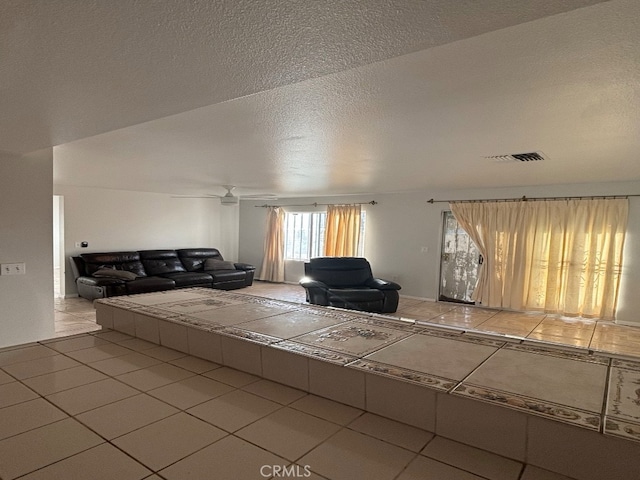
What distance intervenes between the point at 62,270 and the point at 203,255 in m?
2.73

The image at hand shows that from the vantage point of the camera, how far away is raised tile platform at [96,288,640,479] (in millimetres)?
725

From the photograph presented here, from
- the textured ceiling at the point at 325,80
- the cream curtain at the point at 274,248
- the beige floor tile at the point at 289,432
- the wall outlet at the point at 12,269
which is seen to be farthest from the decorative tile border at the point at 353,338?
the cream curtain at the point at 274,248

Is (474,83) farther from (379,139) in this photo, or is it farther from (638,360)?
(638,360)

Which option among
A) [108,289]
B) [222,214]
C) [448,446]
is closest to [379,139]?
[448,446]

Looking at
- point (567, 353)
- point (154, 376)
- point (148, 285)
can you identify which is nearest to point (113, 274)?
point (148, 285)

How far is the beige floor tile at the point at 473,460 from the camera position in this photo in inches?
27.9

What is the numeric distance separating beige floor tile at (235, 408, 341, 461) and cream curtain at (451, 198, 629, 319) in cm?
611

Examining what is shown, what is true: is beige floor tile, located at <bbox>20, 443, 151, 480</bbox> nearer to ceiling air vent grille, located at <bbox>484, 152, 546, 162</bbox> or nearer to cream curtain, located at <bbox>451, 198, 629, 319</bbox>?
ceiling air vent grille, located at <bbox>484, 152, 546, 162</bbox>

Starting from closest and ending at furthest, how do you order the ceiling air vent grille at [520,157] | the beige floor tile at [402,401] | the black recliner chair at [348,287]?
the beige floor tile at [402,401]
the ceiling air vent grille at [520,157]
the black recliner chair at [348,287]

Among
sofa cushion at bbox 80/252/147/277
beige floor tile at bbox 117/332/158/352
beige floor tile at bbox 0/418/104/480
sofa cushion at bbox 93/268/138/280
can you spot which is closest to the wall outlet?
beige floor tile at bbox 117/332/158/352

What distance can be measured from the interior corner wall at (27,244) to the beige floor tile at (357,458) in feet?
10.6

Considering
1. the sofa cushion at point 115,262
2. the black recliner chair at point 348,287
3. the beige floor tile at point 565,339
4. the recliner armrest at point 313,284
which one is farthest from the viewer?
the sofa cushion at point 115,262

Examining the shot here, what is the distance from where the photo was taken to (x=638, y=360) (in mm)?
1075

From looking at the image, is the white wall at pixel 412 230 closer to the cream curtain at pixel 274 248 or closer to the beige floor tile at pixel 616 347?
the cream curtain at pixel 274 248
